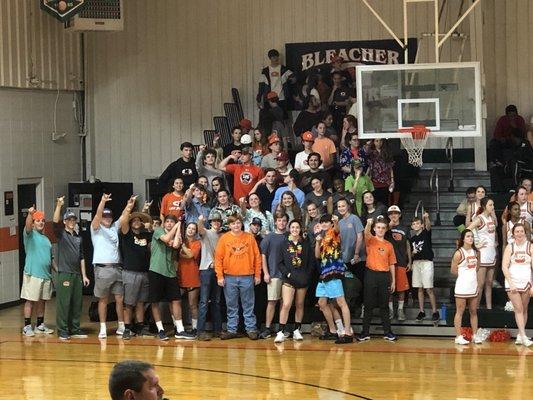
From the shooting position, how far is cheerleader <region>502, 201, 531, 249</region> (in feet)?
45.8

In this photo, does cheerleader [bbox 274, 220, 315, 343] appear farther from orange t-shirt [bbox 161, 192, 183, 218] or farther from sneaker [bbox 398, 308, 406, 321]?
orange t-shirt [bbox 161, 192, 183, 218]

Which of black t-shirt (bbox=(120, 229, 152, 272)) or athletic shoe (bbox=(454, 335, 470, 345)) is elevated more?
black t-shirt (bbox=(120, 229, 152, 272))

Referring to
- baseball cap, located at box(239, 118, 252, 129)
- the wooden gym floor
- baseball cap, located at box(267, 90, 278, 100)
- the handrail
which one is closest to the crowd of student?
the wooden gym floor

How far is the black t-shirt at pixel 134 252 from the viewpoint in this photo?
47.6ft

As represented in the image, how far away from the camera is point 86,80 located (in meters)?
20.6

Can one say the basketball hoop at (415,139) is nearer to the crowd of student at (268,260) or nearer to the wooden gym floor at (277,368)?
the crowd of student at (268,260)

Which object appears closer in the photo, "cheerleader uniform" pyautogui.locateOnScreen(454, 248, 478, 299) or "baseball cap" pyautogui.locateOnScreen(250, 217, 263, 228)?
"cheerleader uniform" pyautogui.locateOnScreen(454, 248, 478, 299)

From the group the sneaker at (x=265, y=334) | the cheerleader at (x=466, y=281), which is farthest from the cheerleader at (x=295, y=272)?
the cheerleader at (x=466, y=281)

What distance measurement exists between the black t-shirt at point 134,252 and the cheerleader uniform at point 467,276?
4.12m

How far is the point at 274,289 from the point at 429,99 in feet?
10.7

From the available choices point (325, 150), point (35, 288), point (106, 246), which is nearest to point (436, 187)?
point (325, 150)

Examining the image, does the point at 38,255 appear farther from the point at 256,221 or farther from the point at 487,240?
the point at 487,240

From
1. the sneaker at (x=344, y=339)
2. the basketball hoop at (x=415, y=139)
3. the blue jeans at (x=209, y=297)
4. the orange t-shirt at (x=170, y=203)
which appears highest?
the basketball hoop at (x=415, y=139)

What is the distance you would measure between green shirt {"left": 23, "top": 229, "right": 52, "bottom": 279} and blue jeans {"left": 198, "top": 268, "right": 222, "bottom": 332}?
86.6 inches
